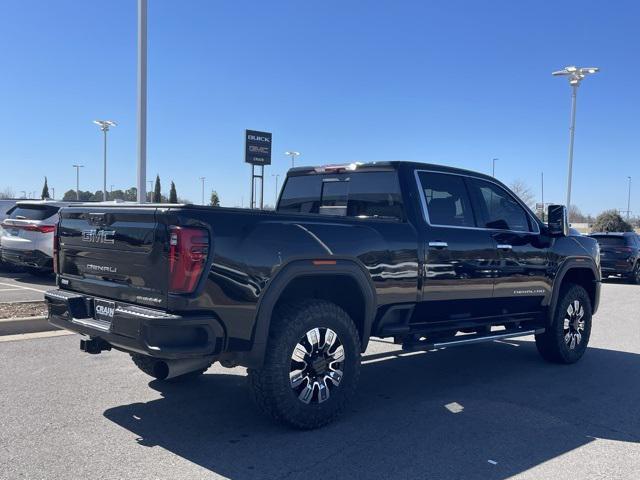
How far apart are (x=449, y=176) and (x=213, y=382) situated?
302cm

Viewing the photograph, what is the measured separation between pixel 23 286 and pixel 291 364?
349 inches

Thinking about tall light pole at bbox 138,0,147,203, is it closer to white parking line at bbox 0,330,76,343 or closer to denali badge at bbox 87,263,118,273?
white parking line at bbox 0,330,76,343

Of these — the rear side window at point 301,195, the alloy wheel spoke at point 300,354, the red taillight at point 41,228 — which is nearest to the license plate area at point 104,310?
the alloy wheel spoke at point 300,354

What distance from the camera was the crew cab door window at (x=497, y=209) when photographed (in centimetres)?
616

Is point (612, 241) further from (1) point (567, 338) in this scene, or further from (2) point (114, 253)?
(2) point (114, 253)

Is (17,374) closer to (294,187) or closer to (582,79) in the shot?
(294,187)

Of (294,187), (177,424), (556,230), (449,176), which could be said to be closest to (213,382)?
(177,424)

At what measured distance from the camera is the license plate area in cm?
431

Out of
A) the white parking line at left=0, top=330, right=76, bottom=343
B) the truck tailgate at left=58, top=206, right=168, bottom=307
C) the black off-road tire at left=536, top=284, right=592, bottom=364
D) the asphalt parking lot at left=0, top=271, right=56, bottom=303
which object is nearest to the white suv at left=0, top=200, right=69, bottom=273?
the asphalt parking lot at left=0, top=271, right=56, bottom=303

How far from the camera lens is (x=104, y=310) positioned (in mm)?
4402

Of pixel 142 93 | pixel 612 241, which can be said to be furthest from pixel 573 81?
pixel 142 93

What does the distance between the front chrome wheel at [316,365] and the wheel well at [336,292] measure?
34 centimetres

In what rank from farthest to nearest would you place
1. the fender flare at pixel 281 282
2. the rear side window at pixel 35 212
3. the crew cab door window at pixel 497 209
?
the rear side window at pixel 35 212 < the crew cab door window at pixel 497 209 < the fender flare at pixel 281 282

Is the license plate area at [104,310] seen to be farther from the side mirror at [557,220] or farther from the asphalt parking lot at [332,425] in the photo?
the side mirror at [557,220]
